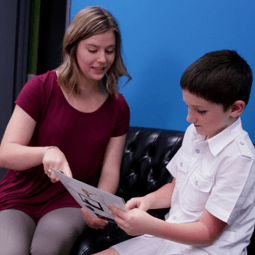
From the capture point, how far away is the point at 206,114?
1076 millimetres

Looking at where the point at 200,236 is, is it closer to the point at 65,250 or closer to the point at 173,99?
the point at 65,250

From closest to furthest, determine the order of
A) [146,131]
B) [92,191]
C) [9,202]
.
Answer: [92,191] → [9,202] → [146,131]

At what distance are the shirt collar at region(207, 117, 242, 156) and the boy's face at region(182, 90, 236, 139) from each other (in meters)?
0.03

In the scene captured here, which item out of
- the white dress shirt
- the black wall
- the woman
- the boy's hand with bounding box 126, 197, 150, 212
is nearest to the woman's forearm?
the woman

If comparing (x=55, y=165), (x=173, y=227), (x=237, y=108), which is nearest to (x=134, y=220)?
(x=173, y=227)

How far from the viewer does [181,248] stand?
1.12 metres

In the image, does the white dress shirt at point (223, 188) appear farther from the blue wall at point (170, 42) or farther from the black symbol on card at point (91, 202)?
the blue wall at point (170, 42)

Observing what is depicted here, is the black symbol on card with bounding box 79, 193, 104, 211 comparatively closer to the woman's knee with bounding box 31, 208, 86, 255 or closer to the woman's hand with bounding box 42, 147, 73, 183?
the woman's hand with bounding box 42, 147, 73, 183

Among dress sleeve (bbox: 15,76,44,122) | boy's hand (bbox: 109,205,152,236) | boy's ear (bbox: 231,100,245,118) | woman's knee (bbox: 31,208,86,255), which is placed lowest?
woman's knee (bbox: 31,208,86,255)

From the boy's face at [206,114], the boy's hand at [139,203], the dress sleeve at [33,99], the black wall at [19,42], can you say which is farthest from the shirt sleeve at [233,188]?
the black wall at [19,42]

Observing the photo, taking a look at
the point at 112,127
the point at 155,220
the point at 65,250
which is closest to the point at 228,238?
the point at 155,220

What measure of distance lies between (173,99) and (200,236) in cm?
108

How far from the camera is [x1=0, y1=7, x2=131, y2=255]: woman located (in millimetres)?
1347

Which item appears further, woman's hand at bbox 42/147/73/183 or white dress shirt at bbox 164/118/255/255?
woman's hand at bbox 42/147/73/183
